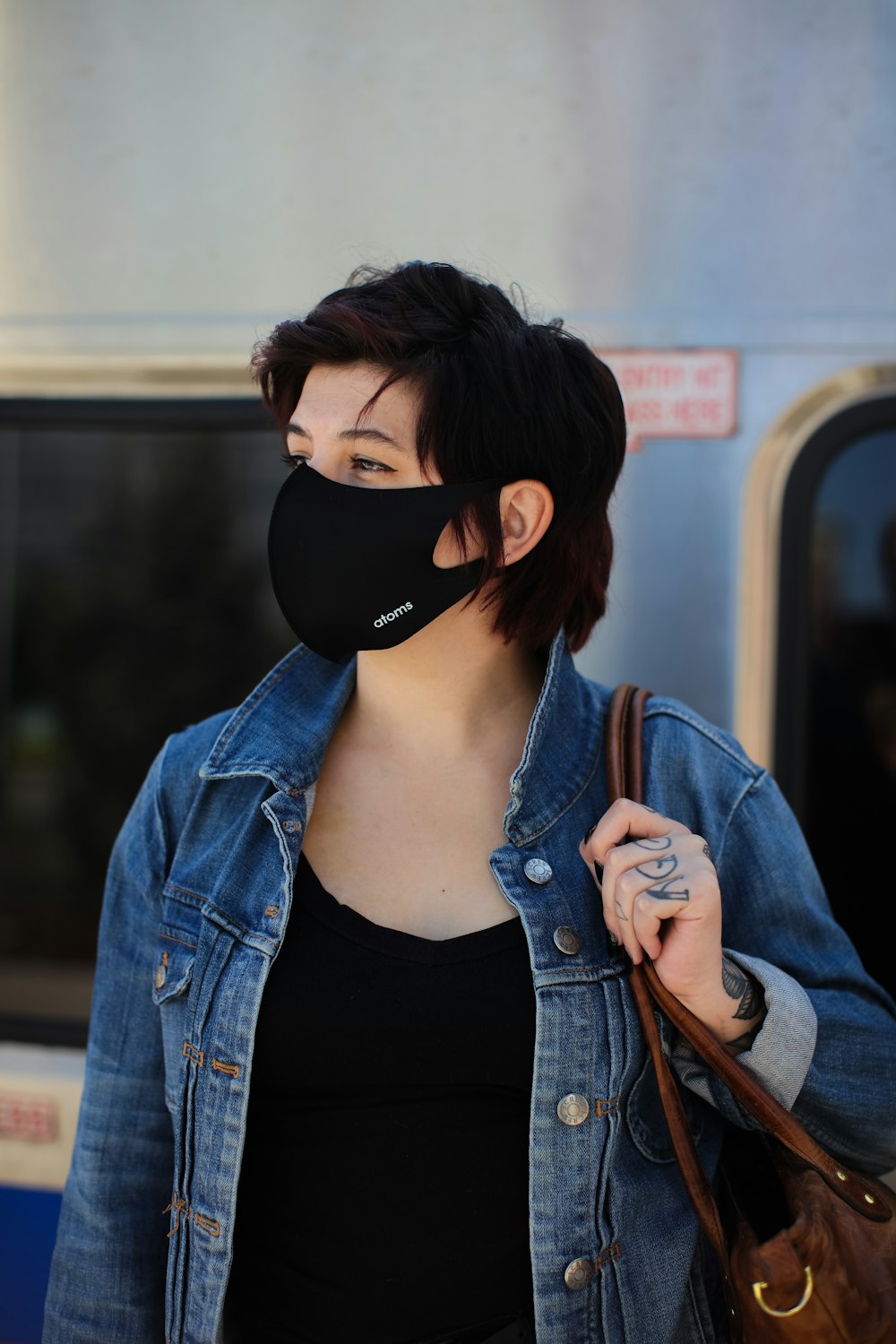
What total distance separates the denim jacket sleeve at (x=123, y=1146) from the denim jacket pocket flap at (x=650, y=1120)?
0.66 metres

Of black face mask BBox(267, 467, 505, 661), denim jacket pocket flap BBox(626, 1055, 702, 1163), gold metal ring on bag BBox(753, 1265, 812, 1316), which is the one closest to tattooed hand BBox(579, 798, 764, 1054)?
denim jacket pocket flap BBox(626, 1055, 702, 1163)

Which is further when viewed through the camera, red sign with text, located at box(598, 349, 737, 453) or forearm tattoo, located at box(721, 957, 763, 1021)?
red sign with text, located at box(598, 349, 737, 453)

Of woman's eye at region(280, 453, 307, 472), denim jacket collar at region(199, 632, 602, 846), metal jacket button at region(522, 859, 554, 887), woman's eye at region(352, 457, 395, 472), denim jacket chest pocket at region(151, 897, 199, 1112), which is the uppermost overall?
woman's eye at region(280, 453, 307, 472)

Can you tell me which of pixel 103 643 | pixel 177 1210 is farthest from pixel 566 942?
pixel 103 643

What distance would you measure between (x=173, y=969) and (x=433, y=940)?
0.36 meters

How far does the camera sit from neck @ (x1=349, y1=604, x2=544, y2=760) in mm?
1647

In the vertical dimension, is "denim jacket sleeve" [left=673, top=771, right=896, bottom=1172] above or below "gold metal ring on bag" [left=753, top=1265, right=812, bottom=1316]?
above

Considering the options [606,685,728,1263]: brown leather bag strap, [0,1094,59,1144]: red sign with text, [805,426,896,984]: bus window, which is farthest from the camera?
[0,1094,59,1144]: red sign with text

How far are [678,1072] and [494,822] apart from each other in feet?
1.33

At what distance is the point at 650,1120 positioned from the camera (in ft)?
5.00

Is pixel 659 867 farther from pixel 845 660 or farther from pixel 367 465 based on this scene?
pixel 845 660

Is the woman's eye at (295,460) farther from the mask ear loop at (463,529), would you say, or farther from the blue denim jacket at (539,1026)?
the blue denim jacket at (539,1026)

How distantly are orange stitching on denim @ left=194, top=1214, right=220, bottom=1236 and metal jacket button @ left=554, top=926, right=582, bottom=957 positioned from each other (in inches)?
22.3

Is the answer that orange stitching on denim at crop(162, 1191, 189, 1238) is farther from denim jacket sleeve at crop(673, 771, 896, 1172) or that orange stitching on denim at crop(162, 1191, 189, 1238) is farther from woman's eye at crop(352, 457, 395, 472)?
woman's eye at crop(352, 457, 395, 472)
